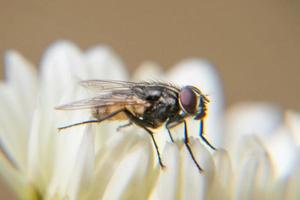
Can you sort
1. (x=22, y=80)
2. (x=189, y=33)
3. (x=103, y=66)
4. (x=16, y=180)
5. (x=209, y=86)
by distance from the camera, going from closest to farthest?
(x=16, y=180) → (x=22, y=80) → (x=103, y=66) → (x=209, y=86) → (x=189, y=33)

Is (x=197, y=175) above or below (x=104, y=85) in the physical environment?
below

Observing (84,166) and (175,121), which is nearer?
(84,166)

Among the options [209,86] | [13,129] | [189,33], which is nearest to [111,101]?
[13,129]

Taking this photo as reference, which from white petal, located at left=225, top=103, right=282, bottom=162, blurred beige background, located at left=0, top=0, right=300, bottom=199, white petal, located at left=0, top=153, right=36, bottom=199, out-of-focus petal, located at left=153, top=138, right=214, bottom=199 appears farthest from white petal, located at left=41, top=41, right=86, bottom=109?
blurred beige background, located at left=0, top=0, right=300, bottom=199

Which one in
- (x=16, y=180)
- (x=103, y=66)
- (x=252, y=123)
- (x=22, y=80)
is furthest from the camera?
(x=252, y=123)

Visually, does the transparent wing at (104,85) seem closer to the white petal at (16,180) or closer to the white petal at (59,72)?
the white petal at (59,72)

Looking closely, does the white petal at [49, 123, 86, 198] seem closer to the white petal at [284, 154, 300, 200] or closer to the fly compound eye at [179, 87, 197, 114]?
the fly compound eye at [179, 87, 197, 114]

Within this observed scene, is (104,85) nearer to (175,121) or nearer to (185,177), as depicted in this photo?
(175,121)
